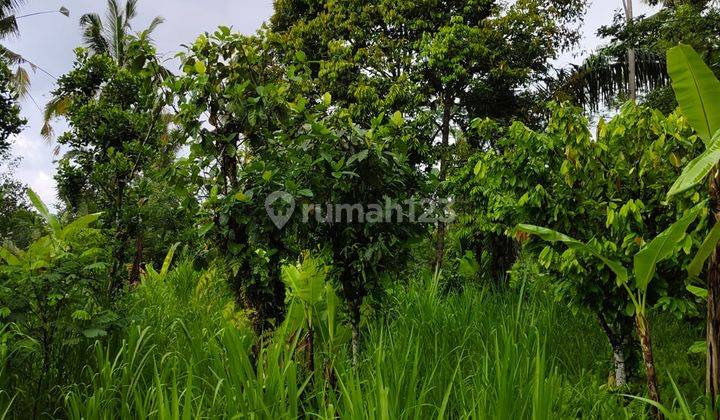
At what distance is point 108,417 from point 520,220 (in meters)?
2.88

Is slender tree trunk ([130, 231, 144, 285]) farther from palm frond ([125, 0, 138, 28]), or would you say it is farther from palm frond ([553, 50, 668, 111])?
palm frond ([125, 0, 138, 28])

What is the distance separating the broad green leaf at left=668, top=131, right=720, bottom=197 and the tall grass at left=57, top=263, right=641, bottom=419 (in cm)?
81

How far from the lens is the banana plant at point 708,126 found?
2072 millimetres

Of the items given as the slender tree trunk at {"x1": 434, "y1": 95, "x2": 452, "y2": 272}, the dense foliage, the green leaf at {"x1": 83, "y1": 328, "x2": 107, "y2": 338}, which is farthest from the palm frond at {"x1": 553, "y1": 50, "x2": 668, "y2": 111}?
Answer: the green leaf at {"x1": 83, "y1": 328, "x2": 107, "y2": 338}

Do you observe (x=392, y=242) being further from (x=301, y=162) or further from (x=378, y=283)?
(x=301, y=162)

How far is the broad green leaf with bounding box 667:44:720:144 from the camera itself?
222cm

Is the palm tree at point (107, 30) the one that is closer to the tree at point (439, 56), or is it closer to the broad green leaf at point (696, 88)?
the tree at point (439, 56)

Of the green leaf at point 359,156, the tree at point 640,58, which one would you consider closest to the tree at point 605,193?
the green leaf at point 359,156

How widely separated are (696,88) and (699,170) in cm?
79

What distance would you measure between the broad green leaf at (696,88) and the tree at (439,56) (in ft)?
24.8

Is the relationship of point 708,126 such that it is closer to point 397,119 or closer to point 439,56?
point 397,119

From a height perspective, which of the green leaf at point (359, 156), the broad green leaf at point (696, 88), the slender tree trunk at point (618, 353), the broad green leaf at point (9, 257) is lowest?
the slender tree trunk at point (618, 353)

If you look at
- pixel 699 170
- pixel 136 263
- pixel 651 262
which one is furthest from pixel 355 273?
pixel 136 263

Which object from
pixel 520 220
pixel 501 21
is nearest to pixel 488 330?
pixel 520 220
